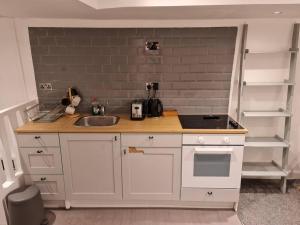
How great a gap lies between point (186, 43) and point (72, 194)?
6.74 feet

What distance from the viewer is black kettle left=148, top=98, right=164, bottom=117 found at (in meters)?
2.61

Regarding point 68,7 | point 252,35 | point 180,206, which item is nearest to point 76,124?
point 68,7

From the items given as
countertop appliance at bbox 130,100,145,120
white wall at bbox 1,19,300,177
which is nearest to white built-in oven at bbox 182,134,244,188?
countertop appliance at bbox 130,100,145,120

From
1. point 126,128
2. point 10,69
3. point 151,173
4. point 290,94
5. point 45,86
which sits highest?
point 10,69

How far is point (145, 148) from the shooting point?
90.2 inches

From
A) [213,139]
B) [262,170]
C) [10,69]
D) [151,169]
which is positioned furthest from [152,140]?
[10,69]

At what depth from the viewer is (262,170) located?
2719 mm

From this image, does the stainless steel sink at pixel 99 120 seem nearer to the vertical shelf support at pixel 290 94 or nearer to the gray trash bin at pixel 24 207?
the gray trash bin at pixel 24 207

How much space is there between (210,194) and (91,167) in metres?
1.25

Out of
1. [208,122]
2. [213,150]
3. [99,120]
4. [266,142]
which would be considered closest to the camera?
[213,150]

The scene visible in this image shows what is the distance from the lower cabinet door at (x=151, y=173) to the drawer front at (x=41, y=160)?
673mm

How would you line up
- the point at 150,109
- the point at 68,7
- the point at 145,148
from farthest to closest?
the point at 150,109 < the point at 145,148 < the point at 68,7

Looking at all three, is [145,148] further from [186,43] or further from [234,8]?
[234,8]

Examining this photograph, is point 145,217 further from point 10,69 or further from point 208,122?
point 10,69
